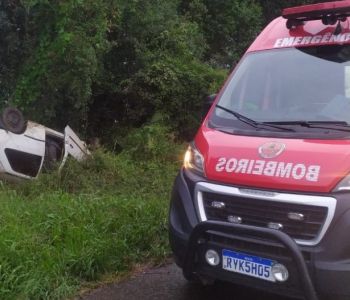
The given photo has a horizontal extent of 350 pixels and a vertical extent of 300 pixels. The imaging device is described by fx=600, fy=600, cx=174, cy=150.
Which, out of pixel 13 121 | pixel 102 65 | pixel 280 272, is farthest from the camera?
pixel 102 65

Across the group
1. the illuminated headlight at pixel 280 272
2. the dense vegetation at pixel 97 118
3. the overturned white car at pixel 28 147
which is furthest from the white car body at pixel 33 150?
the illuminated headlight at pixel 280 272

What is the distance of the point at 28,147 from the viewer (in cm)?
739

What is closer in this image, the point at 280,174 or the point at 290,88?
the point at 280,174

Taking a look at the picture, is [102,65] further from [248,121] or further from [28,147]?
[248,121]

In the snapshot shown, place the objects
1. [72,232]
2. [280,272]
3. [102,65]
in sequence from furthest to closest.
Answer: [102,65] < [72,232] < [280,272]

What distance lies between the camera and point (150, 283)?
16.6 ft

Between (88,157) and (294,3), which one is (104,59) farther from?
(294,3)

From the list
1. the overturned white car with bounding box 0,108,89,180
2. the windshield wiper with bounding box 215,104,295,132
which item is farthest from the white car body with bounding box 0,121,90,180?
the windshield wiper with bounding box 215,104,295,132

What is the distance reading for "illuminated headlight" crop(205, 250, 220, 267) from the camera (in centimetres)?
395

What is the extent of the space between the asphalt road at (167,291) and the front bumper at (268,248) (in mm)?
673

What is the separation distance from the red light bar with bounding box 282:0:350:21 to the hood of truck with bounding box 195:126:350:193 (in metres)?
1.19

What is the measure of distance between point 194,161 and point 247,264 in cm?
89

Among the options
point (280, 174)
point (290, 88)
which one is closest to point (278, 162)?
point (280, 174)

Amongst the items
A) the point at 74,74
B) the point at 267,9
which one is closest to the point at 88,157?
the point at 74,74
